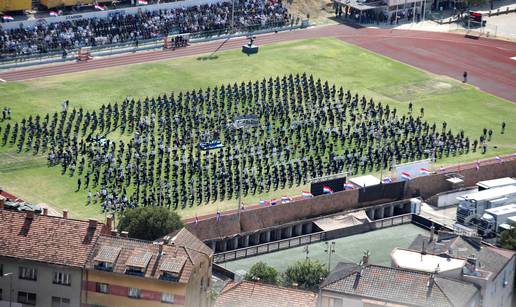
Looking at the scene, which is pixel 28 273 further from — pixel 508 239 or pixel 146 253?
pixel 508 239

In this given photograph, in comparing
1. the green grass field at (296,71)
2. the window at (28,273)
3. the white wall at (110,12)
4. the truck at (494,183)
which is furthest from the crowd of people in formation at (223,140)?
the window at (28,273)

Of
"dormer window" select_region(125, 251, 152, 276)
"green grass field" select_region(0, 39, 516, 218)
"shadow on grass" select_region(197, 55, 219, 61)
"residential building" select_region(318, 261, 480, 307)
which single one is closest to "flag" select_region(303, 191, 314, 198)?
"green grass field" select_region(0, 39, 516, 218)

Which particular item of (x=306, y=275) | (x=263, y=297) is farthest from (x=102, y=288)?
(x=306, y=275)

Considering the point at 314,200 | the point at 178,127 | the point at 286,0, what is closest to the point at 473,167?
the point at 314,200

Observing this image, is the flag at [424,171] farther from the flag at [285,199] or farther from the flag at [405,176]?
the flag at [285,199]

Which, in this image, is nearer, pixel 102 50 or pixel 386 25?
pixel 102 50

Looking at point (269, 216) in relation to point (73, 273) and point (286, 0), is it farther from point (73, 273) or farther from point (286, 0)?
point (286, 0)
